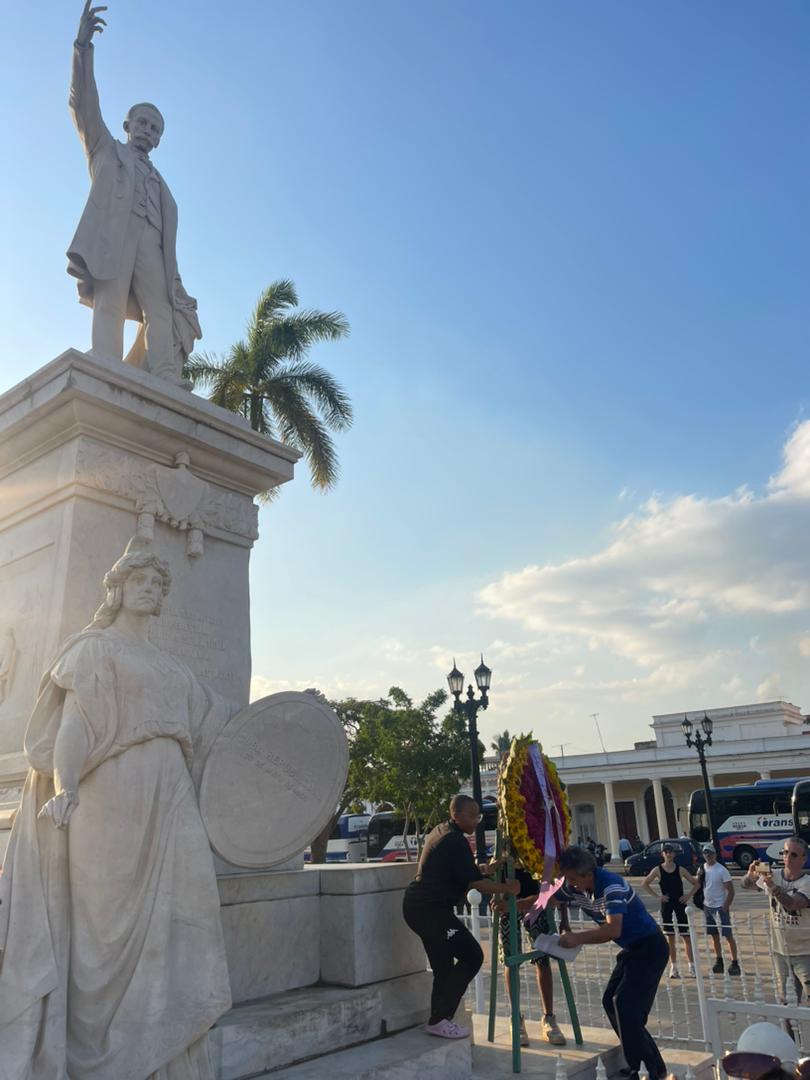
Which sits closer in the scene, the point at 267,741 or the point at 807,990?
the point at 267,741

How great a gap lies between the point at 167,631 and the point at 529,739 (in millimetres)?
2573

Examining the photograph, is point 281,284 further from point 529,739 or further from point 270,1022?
point 270,1022

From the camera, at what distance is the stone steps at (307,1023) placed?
379 centimetres

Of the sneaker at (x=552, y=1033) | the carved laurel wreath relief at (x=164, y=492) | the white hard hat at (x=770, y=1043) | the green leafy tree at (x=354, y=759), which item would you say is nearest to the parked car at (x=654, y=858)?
the green leafy tree at (x=354, y=759)

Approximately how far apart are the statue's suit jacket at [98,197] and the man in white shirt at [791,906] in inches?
257

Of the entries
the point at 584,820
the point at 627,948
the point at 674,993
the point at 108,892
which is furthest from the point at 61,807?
the point at 584,820

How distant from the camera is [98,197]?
19.9 feet

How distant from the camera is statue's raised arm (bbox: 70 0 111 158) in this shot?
18.6 feet

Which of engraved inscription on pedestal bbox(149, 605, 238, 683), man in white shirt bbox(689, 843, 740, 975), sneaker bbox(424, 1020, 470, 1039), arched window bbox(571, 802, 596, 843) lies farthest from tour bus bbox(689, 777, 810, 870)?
engraved inscription on pedestal bbox(149, 605, 238, 683)

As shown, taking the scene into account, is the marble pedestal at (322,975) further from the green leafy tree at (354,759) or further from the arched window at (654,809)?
the arched window at (654,809)

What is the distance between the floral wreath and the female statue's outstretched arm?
2878 millimetres

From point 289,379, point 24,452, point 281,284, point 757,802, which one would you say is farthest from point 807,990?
point 757,802

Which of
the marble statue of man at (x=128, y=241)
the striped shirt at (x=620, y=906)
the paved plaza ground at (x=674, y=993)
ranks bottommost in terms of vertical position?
the paved plaza ground at (x=674, y=993)

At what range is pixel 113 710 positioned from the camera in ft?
11.9
